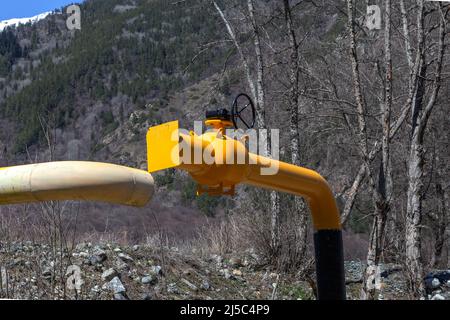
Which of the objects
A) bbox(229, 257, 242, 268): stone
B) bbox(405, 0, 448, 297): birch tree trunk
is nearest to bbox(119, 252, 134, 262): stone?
bbox(229, 257, 242, 268): stone

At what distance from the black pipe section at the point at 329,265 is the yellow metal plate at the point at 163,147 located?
71 cm

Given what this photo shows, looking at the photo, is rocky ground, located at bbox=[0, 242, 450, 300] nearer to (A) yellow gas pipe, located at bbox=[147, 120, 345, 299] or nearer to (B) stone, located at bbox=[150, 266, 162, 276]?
(B) stone, located at bbox=[150, 266, 162, 276]

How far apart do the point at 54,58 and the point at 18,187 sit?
3342 inches

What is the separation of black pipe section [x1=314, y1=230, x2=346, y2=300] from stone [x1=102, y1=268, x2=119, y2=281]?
4029 millimetres

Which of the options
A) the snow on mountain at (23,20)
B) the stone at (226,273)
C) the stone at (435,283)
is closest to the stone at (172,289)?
the stone at (226,273)

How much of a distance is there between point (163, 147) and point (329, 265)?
750 millimetres

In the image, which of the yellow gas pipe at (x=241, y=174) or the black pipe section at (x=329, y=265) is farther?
the black pipe section at (x=329, y=265)

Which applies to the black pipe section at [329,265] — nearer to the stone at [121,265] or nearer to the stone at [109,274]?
the stone at [109,274]

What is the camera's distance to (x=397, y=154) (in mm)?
15383

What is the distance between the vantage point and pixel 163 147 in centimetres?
136

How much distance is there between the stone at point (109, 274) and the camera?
228 inches

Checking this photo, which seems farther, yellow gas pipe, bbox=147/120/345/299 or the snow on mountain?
the snow on mountain

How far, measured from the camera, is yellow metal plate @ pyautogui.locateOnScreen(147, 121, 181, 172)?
4.43 ft

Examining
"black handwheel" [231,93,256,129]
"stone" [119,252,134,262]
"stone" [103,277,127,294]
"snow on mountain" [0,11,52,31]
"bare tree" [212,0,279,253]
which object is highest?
"snow on mountain" [0,11,52,31]
